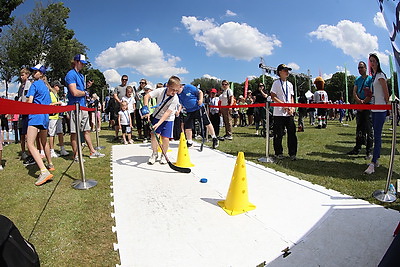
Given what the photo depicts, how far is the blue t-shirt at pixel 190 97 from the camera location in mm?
6805

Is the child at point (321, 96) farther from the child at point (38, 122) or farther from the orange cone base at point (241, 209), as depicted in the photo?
the child at point (38, 122)

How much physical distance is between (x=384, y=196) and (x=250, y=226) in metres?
1.90

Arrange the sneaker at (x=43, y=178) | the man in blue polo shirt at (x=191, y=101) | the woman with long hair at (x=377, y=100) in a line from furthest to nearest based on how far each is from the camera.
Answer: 1. the man in blue polo shirt at (x=191, y=101)
2. the woman with long hair at (x=377, y=100)
3. the sneaker at (x=43, y=178)

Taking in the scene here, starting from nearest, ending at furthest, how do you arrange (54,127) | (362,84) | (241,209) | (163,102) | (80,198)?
(241,209)
(80,198)
(163,102)
(362,84)
(54,127)

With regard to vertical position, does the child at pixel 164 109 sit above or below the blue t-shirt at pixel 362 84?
below

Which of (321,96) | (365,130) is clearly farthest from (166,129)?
(321,96)

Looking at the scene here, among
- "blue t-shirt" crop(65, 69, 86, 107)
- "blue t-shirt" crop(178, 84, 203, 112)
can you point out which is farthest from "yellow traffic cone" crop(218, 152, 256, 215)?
"blue t-shirt" crop(178, 84, 203, 112)

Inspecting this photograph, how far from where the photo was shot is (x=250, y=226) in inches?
105

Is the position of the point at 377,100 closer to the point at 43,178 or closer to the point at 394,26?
the point at 394,26

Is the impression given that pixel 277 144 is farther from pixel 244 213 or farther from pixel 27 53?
pixel 27 53

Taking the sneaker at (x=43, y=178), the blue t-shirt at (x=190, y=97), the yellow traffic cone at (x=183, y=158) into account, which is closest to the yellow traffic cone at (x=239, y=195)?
the yellow traffic cone at (x=183, y=158)

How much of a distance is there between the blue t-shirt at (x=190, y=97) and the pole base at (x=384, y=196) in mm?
4555

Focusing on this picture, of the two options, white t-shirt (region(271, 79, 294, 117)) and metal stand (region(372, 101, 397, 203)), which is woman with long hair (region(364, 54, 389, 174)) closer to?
metal stand (region(372, 101, 397, 203))

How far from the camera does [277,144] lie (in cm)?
568
